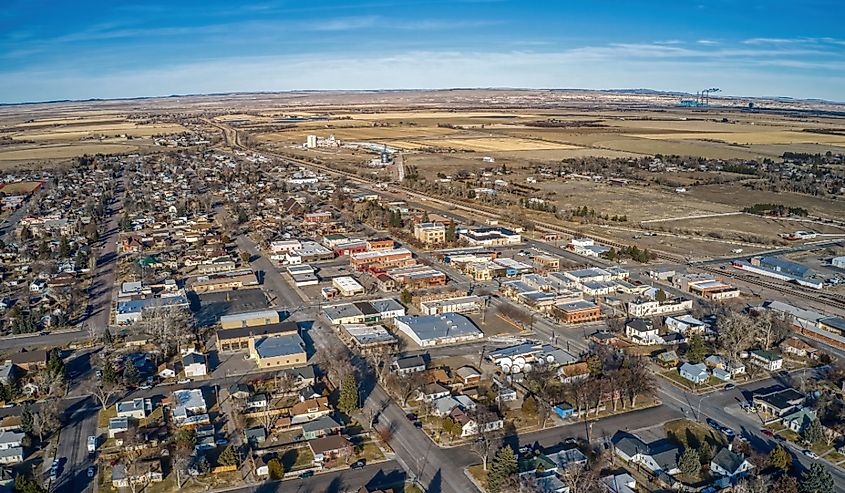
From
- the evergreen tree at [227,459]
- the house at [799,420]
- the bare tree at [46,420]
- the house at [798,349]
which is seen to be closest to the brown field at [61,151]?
the bare tree at [46,420]

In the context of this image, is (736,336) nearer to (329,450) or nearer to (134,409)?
(329,450)

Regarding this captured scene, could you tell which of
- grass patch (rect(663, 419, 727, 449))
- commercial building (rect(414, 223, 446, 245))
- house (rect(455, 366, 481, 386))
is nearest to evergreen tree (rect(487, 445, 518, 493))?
grass patch (rect(663, 419, 727, 449))

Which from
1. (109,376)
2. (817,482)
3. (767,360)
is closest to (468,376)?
(817,482)

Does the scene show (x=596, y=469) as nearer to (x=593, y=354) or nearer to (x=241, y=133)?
(x=593, y=354)

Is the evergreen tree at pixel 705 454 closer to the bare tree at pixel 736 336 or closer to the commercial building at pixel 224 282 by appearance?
the bare tree at pixel 736 336

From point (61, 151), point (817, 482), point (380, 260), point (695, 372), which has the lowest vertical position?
point (695, 372)

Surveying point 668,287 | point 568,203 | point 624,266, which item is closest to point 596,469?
point 668,287
